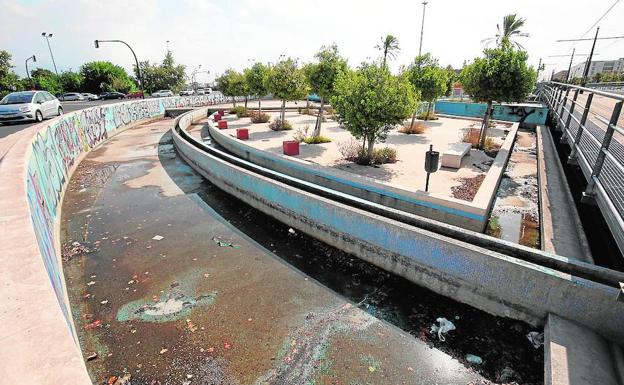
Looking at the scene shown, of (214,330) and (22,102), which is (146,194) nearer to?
(214,330)

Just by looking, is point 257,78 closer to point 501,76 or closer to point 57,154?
point 57,154

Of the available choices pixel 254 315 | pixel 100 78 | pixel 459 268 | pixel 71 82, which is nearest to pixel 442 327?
pixel 459 268

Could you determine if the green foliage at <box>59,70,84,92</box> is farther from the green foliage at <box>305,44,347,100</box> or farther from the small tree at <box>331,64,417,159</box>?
the small tree at <box>331,64,417,159</box>

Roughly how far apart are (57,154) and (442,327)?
12422 millimetres

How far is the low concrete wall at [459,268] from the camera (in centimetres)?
385

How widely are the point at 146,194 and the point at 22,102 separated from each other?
41.4 ft

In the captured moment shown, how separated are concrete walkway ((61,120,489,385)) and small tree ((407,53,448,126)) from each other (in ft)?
42.1

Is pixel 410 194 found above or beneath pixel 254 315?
above

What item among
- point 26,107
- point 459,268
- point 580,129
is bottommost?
point 459,268

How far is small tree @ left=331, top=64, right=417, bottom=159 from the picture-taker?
9.28 meters

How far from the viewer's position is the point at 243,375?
367cm

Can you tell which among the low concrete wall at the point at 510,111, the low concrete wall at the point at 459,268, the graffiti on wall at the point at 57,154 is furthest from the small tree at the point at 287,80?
the low concrete wall at the point at 510,111

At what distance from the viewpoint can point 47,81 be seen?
52062mm

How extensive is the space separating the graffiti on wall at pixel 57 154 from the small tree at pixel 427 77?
48.3ft
